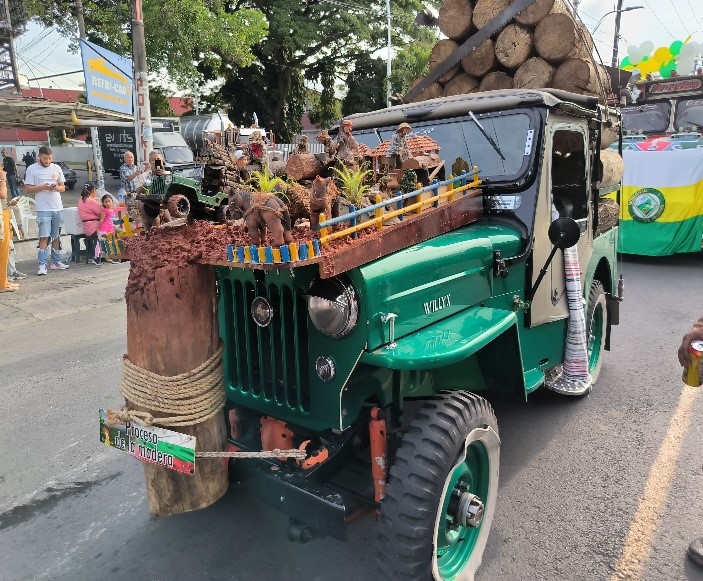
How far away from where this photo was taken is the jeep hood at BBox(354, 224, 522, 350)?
7.85 feet

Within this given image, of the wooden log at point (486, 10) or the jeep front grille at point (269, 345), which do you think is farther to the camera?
the wooden log at point (486, 10)

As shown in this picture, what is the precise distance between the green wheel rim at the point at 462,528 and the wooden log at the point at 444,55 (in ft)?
12.8

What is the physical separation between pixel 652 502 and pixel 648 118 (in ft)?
35.1

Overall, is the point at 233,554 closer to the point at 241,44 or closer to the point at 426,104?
the point at 426,104

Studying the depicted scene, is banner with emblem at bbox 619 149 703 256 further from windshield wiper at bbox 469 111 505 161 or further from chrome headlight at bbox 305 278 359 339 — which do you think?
chrome headlight at bbox 305 278 359 339

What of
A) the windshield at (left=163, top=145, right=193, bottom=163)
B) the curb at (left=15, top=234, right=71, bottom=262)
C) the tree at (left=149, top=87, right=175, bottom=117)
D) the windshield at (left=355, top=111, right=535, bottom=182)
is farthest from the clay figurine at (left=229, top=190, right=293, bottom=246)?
the tree at (left=149, top=87, right=175, bottom=117)

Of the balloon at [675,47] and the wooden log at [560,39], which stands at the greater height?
the balloon at [675,47]

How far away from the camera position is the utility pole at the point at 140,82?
11.3 meters

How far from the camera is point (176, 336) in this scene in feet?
8.04

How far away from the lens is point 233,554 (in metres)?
2.93

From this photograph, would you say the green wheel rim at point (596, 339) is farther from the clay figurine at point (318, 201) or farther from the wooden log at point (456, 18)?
the clay figurine at point (318, 201)

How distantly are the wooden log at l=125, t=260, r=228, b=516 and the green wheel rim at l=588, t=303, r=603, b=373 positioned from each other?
3476 millimetres

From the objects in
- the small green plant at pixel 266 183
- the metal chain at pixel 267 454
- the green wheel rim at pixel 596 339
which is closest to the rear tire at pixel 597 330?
the green wheel rim at pixel 596 339

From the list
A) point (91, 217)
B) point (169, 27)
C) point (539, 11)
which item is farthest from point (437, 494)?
point (169, 27)
